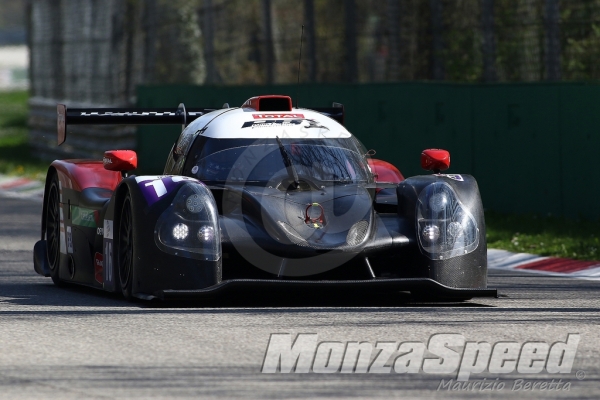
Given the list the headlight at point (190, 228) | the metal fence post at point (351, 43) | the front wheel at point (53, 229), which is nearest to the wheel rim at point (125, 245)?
the headlight at point (190, 228)

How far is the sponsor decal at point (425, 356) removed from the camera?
6.33 m

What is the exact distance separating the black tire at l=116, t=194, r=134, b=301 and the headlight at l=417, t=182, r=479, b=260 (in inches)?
72.3

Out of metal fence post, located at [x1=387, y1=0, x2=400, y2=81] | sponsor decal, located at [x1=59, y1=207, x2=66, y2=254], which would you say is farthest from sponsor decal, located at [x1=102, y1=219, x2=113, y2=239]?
metal fence post, located at [x1=387, y1=0, x2=400, y2=81]

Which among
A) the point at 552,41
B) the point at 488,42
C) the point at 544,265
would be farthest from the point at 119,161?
the point at 488,42

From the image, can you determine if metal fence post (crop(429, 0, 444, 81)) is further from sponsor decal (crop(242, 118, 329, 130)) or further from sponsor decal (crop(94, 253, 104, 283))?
sponsor decal (crop(94, 253, 104, 283))

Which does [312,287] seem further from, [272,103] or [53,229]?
[53,229]

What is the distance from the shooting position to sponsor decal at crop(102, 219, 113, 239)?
9.20m

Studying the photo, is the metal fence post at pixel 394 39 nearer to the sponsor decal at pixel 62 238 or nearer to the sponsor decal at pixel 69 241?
the sponsor decal at pixel 62 238

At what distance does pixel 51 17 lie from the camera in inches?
1262

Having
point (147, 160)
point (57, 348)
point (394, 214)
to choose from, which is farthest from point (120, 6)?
point (57, 348)

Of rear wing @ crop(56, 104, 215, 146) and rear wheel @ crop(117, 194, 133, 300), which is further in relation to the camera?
→ rear wing @ crop(56, 104, 215, 146)

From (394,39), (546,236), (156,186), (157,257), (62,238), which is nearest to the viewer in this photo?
(157,257)

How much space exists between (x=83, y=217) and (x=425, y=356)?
393cm

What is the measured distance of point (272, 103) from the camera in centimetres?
1015
